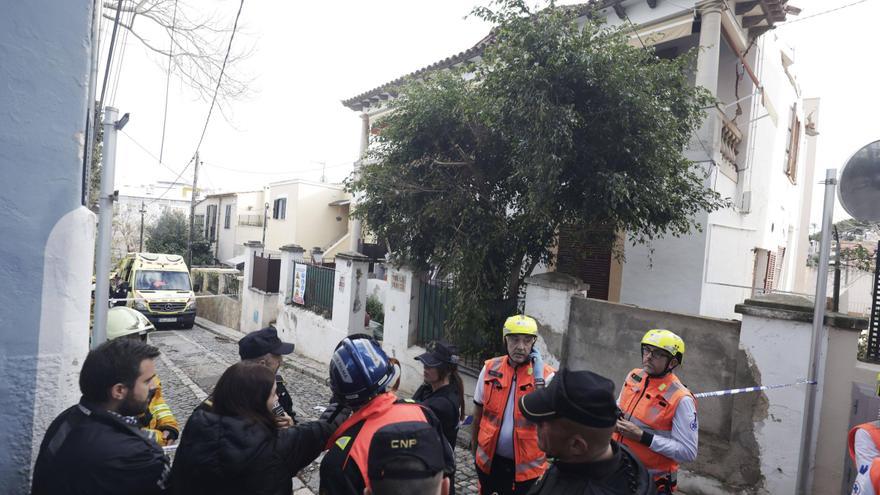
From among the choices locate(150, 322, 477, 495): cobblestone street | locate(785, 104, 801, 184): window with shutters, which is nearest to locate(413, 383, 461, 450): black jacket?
locate(150, 322, 477, 495): cobblestone street

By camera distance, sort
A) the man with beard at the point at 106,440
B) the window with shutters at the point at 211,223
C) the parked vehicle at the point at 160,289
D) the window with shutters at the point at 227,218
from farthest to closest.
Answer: the window with shutters at the point at 211,223
the window with shutters at the point at 227,218
the parked vehicle at the point at 160,289
the man with beard at the point at 106,440

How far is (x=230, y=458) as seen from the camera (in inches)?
68.7

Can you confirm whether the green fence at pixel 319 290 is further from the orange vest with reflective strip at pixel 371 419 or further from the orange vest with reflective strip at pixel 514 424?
the orange vest with reflective strip at pixel 371 419

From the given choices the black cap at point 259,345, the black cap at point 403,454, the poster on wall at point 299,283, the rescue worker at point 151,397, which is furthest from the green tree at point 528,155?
the poster on wall at point 299,283

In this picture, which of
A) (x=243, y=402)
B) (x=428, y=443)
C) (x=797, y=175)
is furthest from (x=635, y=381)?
(x=797, y=175)

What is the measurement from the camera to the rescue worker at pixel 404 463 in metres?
1.48

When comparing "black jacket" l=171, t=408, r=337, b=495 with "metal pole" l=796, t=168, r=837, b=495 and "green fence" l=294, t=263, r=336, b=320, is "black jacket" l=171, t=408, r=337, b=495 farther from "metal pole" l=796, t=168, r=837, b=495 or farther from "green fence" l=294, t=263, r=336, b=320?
"green fence" l=294, t=263, r=336, b=320

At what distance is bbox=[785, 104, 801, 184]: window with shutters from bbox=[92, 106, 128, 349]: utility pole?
46.1 feet

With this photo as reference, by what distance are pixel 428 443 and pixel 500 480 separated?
2.23 meters

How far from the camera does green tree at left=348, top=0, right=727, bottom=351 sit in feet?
17.6

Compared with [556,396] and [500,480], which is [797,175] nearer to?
[500,480]

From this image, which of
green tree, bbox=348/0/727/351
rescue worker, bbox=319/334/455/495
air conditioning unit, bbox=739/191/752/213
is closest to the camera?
rescue worker, bbox=319/334/455/495

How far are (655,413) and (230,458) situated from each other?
8.29 feet

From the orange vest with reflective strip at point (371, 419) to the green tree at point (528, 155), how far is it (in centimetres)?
388
